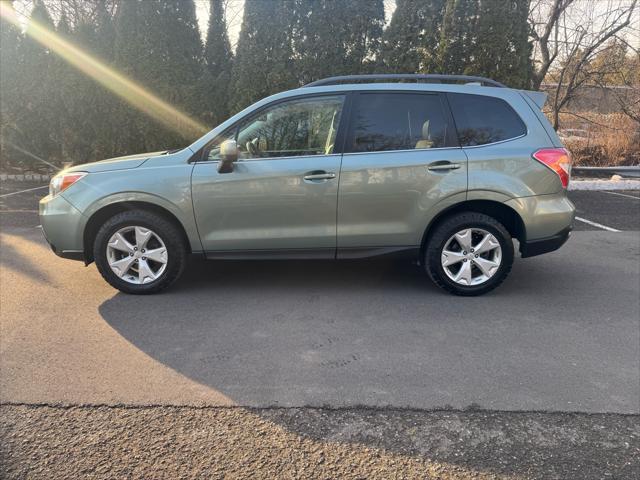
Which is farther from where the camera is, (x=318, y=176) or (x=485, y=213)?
(x=485, y=213)

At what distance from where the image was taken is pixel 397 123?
430 centimetres

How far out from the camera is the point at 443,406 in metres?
2.71

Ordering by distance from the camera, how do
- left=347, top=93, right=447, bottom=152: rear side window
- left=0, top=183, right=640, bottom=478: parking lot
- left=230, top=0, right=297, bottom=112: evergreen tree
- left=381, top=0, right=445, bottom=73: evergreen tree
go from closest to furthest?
1. left=0, top=183, right=640, bottom=478: parking lot
2. left=347, top=93, right=447, bottom=152: rear side window
3. left=381, top=0, right=445, bottom=73: evergreen tree
4. left=230, top=0, right=297, bottom=112: evergreen tree

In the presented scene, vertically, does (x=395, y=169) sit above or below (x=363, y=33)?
below

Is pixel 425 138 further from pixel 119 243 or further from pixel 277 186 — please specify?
pixel 119 243

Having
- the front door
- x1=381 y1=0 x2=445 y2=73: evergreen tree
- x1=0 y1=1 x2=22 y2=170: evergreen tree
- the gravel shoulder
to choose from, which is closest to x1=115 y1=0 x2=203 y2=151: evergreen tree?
x1=0 y1=1 x2=22 y2=170: evergreen tree

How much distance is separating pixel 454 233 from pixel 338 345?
158 centimetres

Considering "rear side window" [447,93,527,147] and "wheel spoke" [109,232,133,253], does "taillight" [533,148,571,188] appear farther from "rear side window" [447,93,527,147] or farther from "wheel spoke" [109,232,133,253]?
"wheel spoke" [109,232,133,253]

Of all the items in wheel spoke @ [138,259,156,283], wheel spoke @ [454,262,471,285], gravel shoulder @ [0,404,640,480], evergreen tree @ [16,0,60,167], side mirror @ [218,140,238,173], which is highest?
evergreen tree @ [16,0,60,167]

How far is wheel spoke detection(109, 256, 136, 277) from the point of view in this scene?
4297mm

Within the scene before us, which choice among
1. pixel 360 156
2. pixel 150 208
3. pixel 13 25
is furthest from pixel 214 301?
pixel 13 25

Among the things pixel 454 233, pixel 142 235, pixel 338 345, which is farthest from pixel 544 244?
pixel 142 235

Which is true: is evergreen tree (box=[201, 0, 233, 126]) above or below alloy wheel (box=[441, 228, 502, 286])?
above

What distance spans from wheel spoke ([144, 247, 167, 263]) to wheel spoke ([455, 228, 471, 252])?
2586 mm
